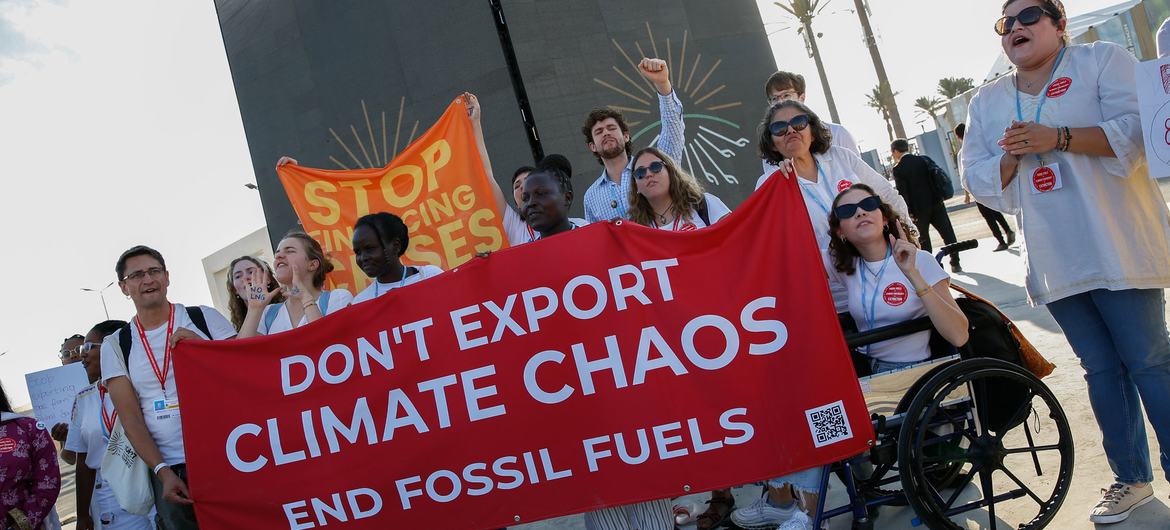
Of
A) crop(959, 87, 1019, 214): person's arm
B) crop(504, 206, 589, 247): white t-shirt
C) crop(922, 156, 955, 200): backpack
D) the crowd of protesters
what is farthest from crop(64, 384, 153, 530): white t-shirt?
crop(922, 156, 955, 200): backpack

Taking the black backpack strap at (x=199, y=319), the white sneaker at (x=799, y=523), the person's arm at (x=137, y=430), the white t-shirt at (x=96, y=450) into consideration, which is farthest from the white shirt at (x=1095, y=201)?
the white t-shirt at (x=96, y=450)

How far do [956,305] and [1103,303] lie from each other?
0.49 meters

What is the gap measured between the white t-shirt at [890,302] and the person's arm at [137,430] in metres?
2.87

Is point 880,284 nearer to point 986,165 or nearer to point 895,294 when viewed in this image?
point 895,294

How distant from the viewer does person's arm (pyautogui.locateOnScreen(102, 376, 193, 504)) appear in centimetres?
346

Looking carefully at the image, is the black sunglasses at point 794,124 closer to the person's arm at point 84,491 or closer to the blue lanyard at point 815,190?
the blue lanyard at point 815,190

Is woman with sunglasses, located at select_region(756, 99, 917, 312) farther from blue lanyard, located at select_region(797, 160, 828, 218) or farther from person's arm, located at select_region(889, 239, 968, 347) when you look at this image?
person's arm, located at select_region(889, 239, 968, 347)

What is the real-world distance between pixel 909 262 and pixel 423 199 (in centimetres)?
327

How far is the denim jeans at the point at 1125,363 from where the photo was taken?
267cm

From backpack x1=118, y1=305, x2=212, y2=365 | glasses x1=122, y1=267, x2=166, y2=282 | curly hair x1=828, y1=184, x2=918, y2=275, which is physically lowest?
curly hair x1=828, y1=184, x2=918, y2=275

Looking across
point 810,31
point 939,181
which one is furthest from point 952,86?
point 939,181

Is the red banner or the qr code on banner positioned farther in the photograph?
the red banner

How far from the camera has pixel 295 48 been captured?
731 cm

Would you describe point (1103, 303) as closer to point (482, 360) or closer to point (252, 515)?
point (482, 360)
